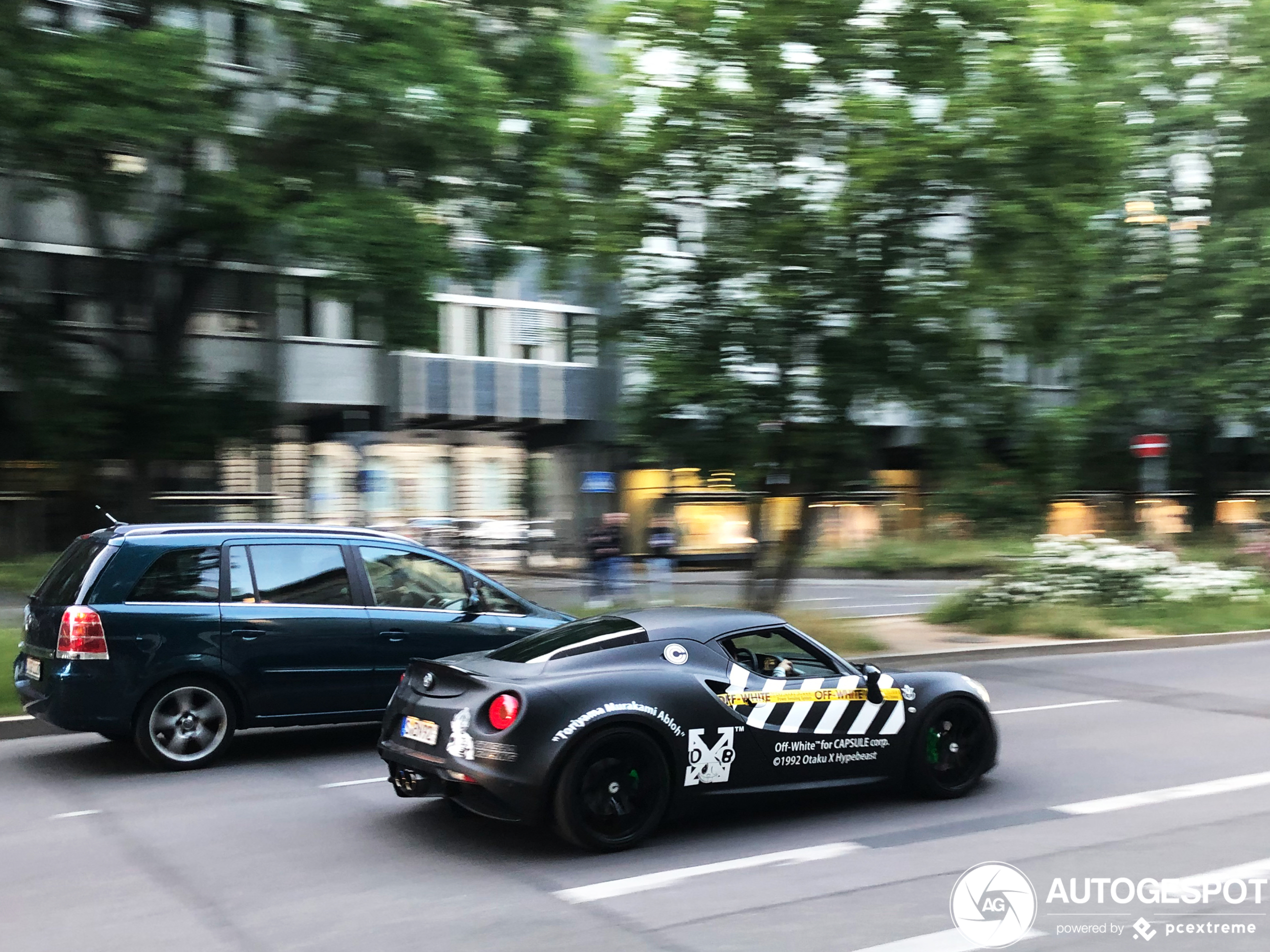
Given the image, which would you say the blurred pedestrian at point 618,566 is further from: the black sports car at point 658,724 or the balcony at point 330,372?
the black sports car at point 658,724

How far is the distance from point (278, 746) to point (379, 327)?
12.5 meters

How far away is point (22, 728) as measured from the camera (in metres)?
10.3

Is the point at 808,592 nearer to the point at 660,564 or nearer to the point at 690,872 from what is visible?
the point at 660,564

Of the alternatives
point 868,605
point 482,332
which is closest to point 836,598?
point 868,605

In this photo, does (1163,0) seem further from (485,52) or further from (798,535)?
(798,535)

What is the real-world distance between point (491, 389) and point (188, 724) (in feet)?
103

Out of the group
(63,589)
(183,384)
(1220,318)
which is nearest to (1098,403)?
(1220,318)

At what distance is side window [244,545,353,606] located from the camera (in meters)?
9.62

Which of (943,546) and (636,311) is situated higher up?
(636,311)

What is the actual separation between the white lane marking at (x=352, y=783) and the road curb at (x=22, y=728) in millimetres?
2913

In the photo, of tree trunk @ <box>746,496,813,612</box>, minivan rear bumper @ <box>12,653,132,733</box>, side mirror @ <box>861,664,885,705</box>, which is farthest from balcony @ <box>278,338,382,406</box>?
side mirror @ <box>861,664,885,705</box>

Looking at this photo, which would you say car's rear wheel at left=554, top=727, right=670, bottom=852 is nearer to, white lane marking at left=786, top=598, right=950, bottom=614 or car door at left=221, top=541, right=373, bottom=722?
car door at left=221, top=541, right=373, bottom=722

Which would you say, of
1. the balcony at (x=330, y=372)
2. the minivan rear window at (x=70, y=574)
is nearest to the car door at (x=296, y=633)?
the minivan rear window at (x=70, y=574)

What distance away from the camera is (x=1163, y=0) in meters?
25.7
